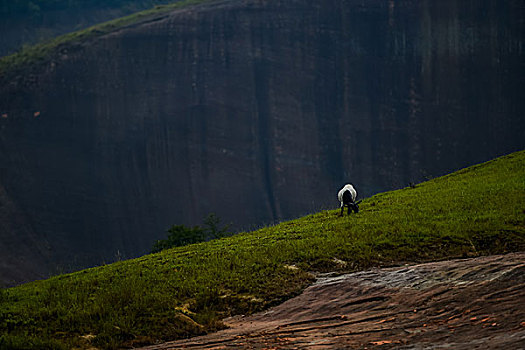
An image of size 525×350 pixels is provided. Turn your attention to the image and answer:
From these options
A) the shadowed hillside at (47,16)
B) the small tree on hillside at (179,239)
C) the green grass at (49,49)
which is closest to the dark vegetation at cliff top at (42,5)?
the shadowed hillside at (47,16)

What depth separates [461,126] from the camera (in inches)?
2020

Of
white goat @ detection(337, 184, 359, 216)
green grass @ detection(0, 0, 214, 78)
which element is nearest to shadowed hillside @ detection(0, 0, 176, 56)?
green grass @ detection(0, 0, 214, 78)

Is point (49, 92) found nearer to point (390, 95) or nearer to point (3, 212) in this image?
point (3, 212)

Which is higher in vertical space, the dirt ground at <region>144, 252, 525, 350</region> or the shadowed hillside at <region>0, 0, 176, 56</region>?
the shadowed hillside at <region>0, 0, 176, 56</region>

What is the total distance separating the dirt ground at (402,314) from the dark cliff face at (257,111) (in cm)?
3872

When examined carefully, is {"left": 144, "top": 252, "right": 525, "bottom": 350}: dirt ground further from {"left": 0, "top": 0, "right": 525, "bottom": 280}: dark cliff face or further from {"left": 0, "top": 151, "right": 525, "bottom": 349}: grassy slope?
{"left": 0, "top": 0, "right": 525, "bottom": 280}: dark cliff face

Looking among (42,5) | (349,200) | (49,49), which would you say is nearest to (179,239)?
(349,200)

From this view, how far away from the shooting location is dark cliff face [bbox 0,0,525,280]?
160 ft

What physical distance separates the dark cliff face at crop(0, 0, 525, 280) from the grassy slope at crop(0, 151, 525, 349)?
34371mm

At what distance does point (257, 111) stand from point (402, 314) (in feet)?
154

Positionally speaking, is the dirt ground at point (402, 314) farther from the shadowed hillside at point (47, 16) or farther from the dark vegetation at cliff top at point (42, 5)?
the dark vegetation at cliff top at point (42, 5)

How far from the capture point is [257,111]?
5378 cm

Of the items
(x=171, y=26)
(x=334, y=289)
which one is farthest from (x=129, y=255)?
(x=334, y=289)

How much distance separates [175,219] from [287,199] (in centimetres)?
1120
